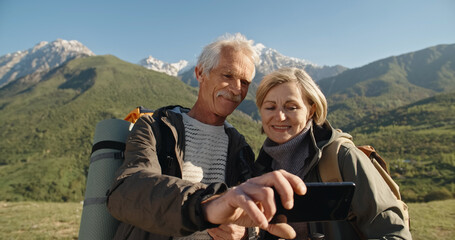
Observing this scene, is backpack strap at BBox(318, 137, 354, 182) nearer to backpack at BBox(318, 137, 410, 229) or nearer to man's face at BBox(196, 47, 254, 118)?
backpack at BBox(318, 137, 410, 229)

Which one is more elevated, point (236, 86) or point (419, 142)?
point (236, 86)

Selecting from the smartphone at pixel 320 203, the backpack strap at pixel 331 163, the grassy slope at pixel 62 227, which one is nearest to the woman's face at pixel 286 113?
the backpack strap at pixel 331 163

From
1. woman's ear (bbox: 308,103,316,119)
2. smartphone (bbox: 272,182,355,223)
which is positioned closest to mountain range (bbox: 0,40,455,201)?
woman's ear (bbox: 308,103,316,119)

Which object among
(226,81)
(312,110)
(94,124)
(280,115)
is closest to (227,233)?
(280,115)

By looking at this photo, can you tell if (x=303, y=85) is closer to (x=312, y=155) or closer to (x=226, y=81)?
(x=312, y=155)

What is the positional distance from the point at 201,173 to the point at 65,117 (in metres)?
143

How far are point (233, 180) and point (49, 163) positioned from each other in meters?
114

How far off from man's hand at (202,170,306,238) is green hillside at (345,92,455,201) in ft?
194

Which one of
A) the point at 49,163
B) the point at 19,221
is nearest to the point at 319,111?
Result: the point at 19,221

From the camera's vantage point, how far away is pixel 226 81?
370 centimetres

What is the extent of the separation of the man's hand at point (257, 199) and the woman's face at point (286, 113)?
1.82 metres

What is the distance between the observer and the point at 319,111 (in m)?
3.34

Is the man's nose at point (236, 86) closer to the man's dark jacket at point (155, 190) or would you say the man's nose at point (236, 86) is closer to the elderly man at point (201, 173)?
the elderly man at point (201, 173)

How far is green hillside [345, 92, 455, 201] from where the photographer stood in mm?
63463
